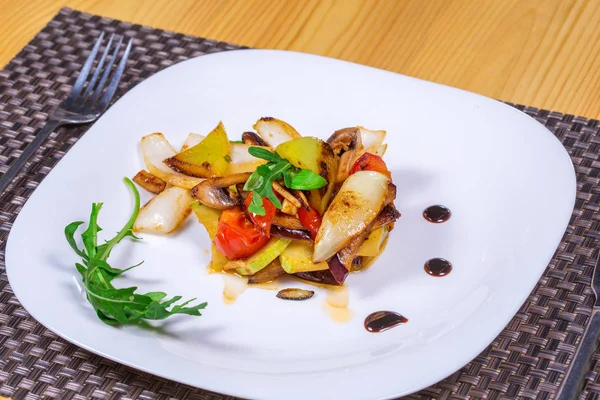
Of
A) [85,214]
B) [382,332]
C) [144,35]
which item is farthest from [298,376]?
[144,35]

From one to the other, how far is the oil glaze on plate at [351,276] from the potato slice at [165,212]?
0.04 metres

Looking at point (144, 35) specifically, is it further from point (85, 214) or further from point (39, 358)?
point (39, 358)

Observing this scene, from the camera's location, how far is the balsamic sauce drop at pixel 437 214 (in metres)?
2.42

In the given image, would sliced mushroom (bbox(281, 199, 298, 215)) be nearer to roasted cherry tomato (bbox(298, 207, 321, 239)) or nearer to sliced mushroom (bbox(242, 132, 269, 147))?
roasted cherry tomato (bbox(298, 207, 321, 239))

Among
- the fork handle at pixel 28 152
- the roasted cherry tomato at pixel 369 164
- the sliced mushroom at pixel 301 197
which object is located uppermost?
the roasted cherry tomato at pixel 369 164

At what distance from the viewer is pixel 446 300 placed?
2176 mm

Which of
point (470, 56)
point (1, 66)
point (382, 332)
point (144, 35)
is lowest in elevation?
point (1, 66)

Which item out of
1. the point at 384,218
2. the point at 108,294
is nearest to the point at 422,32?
the point at 384,218

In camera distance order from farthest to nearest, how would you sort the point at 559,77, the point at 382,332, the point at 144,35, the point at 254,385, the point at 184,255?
the point at 144,35 → the point at 559,77 → the point at 184,255 → the point at 382,332 → the point at 254,385

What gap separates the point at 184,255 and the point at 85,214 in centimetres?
34

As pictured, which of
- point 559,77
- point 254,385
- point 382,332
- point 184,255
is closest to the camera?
point 254,385

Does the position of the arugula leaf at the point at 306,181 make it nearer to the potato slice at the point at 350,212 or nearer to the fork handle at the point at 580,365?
the potato slice at the point at 350,212

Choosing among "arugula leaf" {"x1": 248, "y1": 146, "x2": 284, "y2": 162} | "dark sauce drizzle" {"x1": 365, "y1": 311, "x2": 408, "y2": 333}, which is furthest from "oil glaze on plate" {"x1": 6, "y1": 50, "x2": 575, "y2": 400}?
"arugula leaf" {"x1": 248, "y1": 146, "x2": 284, "y2": 162}

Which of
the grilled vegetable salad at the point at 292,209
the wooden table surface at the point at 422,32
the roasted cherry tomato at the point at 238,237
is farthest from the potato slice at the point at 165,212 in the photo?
the wooden table surface at the point at 422,32
